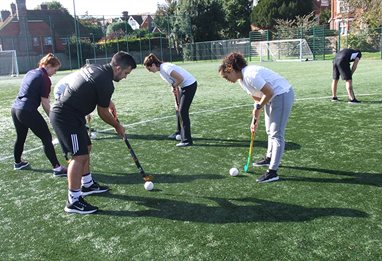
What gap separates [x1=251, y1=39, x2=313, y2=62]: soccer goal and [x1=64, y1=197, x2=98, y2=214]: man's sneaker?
1203 inches

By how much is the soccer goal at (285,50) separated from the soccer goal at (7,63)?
21545mm

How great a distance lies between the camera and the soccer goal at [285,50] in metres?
33.6

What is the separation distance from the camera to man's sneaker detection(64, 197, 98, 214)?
15.5ft

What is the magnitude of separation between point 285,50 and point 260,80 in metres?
31.8

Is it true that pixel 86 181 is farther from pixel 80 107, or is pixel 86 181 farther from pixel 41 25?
pixel 41 25

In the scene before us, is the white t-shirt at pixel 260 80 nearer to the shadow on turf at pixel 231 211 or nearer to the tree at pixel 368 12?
the shadow on turf at pixel 231 211

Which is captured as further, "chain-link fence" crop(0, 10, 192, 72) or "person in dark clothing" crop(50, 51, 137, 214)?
"chain-link fence" crop(0, 10, 192, 72)

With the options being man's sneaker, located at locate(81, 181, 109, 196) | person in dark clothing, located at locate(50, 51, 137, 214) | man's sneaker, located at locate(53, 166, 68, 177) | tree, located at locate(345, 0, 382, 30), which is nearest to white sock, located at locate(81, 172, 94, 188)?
man's sneaker, located at locate(81, 181, 109, 196)

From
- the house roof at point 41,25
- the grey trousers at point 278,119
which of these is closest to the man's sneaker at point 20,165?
the grey trousers at point 278,119

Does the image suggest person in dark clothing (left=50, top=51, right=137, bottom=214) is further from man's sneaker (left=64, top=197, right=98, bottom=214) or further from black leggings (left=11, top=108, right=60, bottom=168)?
black leggings (left=11, top=108, right=60, bottom=168)

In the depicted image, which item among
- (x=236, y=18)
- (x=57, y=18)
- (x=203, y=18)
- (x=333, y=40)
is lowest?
(x=333, y=40)

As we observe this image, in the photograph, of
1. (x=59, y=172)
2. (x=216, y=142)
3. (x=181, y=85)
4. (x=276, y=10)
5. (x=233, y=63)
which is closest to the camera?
(x=233, y=63)

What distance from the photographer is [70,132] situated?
4.56 m

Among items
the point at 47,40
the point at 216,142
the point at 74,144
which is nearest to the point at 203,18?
the point at 47,40
